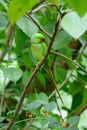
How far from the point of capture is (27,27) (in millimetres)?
847

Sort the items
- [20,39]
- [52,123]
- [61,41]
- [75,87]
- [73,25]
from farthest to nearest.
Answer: [75,87]
[20,39]
[61,41]
[52,123]
[73,25]

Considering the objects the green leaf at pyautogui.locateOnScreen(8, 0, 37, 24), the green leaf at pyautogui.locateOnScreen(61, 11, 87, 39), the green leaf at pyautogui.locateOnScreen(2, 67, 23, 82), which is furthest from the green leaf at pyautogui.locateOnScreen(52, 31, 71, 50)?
the green leaf at pyautogui.locateOnScreen(8, 0, 37, 24)

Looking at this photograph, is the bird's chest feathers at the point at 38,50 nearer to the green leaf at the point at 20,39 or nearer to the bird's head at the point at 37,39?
the bird's head at the point at 37,39

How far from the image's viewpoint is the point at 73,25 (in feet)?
1.94

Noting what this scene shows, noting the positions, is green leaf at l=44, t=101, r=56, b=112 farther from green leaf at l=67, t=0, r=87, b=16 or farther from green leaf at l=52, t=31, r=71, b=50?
green leaf at l=67, t=0, r=87, b=16

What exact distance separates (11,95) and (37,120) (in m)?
0.40

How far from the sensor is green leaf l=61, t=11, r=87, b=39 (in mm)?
588

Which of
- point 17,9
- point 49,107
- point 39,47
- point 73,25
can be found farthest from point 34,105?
point 17,9

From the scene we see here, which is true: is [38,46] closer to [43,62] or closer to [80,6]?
[43,62]

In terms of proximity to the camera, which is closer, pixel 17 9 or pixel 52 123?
pixel 17 9

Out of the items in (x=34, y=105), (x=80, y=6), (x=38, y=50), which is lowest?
(x=34, y=105)

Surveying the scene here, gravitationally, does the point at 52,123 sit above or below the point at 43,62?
below

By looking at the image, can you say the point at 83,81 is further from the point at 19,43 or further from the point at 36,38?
the point at 36,38

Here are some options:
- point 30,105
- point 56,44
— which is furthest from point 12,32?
point 30,105
